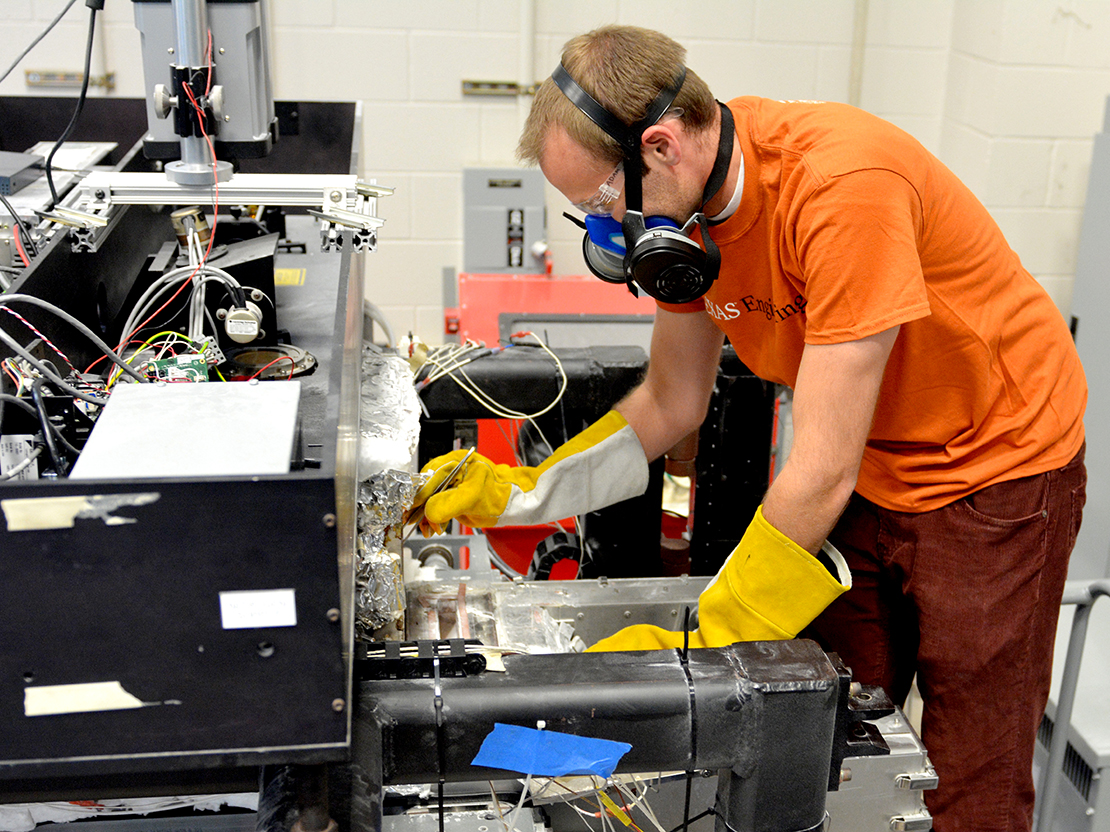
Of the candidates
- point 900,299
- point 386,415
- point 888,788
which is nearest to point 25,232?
point 386,415

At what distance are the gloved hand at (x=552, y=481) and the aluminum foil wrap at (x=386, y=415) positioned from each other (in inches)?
4.8

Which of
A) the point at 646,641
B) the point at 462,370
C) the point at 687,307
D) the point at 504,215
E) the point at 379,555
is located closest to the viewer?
the point at 379,555

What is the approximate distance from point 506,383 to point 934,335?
0.66 meters

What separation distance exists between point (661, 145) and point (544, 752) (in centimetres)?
67

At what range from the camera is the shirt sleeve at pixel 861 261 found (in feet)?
3.58

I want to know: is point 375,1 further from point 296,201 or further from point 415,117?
point 296,201

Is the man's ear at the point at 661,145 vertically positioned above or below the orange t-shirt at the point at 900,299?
above

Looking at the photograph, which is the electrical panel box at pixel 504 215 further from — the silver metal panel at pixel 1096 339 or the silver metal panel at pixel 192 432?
the silver metal panel at pixel 192 432

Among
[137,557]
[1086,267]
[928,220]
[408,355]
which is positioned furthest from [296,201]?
[1086,267]

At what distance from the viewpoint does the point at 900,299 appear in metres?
1.09

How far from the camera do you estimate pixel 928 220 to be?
4.03ft

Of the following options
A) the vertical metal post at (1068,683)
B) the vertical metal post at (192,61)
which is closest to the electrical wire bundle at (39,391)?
the vertical metal post at (192,61)

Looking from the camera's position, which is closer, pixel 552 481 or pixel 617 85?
pixel 617 85

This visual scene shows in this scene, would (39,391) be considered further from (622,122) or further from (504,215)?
(504,215)
